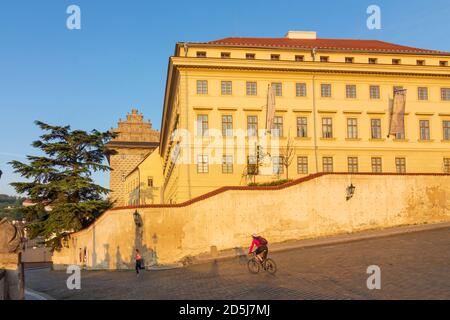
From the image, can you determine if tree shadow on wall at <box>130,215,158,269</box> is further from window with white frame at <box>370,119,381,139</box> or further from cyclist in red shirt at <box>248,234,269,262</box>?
window with white frame at <box>370,119,381,139</box>

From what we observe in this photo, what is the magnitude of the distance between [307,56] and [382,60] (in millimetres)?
7340

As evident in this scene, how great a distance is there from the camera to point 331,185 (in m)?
33.3

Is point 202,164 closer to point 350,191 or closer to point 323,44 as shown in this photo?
point 350,191

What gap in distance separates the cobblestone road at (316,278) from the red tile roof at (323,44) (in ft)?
79.4

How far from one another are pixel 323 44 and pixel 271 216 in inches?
971

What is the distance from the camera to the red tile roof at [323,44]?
4750 cm

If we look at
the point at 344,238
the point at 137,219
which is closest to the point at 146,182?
the point at 137,219

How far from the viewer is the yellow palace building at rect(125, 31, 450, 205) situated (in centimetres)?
4334

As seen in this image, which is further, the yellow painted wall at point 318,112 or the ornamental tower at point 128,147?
the ornamental tower at point 128,147

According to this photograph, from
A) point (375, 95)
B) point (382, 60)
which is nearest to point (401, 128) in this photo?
point (375, 95)

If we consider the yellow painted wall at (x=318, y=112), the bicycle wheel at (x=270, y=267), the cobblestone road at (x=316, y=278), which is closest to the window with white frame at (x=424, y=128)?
the yellow painted wall at (x=318, y=112)

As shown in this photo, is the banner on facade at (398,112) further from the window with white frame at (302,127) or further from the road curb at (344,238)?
the road curb at (344,238)
